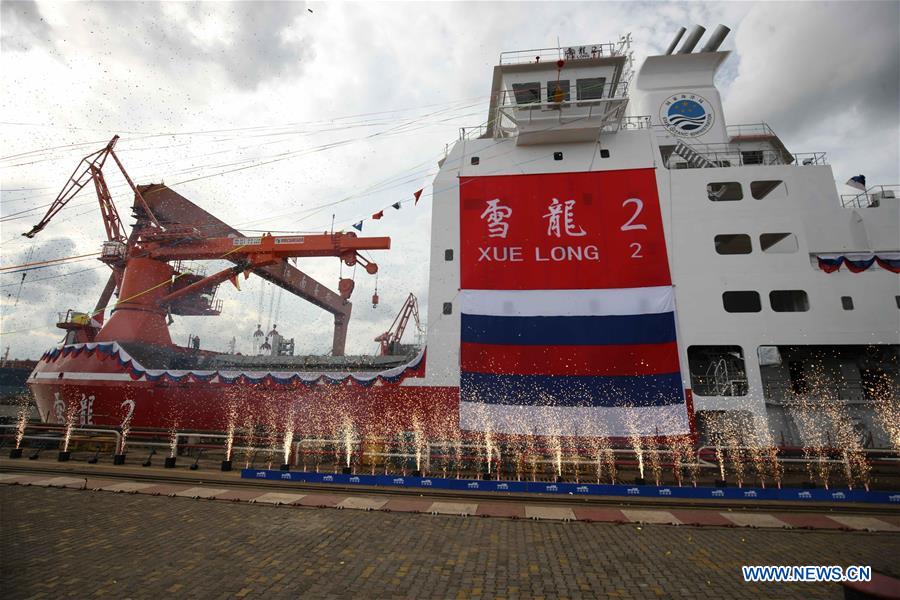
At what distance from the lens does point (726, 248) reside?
1642cm

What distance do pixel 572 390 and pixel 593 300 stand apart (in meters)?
3.24

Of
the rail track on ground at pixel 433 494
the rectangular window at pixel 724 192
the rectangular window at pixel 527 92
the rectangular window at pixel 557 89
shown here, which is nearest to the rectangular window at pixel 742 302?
the rectangular window at pixel 724 192

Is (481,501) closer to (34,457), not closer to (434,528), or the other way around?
(434,528)

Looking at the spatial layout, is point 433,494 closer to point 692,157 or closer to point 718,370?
point 718,370

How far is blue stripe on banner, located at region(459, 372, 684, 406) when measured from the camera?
12562mm

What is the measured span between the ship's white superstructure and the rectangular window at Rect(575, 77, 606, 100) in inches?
1.8

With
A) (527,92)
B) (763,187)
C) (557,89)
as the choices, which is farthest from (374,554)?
(763,187)

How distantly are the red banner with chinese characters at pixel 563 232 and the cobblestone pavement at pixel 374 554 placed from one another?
894cm

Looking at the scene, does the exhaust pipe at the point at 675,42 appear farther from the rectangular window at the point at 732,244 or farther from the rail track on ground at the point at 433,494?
the rail track on ground at the point at 433,494

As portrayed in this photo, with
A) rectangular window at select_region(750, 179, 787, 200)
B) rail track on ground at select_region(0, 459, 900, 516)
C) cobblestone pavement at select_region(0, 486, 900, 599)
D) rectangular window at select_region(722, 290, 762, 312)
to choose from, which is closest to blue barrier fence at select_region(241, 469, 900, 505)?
rail track on ground at select_region(0, 459, 900, 516)

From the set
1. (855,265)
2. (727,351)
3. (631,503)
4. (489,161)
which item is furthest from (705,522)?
(489,161)

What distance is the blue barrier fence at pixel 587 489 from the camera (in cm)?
790

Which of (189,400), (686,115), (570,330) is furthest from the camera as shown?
(686,115)

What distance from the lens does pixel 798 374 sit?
1489 cm
